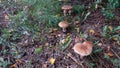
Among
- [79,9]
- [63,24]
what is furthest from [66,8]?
[63,24]

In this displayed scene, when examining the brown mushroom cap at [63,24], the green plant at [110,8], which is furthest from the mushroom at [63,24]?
the green plant at [110,8]

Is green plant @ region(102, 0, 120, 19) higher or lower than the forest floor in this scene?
higher

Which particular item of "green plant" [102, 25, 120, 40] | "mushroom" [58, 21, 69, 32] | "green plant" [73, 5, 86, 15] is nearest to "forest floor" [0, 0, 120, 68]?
"green plant" [102, 25, 120, 40]

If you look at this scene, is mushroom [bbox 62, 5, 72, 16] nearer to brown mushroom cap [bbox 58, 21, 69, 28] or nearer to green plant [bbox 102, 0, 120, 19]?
brown mushroom cap [bbox 58, 21, 69, 28]

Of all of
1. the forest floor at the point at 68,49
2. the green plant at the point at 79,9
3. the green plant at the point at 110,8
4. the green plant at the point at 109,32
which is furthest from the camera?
the green plant at the point at 79,9

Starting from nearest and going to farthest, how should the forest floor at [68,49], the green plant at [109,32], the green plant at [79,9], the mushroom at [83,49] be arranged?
the mushroom at [83,49], the forest floor at [68,49], the green plant at [109,32], the green plant at [79,9]

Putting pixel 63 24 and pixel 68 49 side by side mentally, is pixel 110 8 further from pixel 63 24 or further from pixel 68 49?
pixel 68 49

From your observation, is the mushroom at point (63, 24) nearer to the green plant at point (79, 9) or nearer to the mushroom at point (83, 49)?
the green plant at point (79, 9)

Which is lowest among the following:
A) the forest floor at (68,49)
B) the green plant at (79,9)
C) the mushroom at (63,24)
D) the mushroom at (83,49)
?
the forest floor at (68,49)

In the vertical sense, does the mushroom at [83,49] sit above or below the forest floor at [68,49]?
above

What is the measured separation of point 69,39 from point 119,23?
102 cm

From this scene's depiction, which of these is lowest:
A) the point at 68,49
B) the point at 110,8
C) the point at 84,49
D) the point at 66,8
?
the point at 68,49

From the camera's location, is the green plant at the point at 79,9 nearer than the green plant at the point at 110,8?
No

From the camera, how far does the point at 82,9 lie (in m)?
3.69
